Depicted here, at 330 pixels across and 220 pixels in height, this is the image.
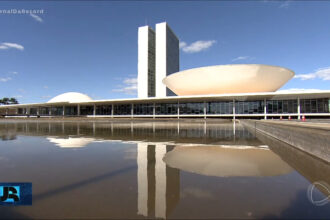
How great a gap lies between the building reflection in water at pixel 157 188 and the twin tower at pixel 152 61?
7857cm

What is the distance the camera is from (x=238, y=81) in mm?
33125

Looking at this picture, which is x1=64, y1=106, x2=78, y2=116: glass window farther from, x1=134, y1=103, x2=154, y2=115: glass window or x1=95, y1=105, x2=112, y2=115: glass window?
x1=134, y1=103, x2=154, y2=115: glass window

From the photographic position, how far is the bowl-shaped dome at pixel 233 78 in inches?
1240

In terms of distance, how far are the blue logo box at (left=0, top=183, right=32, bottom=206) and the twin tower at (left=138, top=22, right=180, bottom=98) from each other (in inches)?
3136

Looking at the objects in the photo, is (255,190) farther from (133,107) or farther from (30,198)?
(133,107)

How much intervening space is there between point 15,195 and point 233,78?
1346 inches

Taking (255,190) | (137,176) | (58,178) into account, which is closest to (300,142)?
(255,190)

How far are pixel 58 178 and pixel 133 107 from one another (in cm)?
4082

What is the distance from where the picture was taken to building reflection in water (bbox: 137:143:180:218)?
220cm

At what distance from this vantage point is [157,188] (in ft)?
9.36

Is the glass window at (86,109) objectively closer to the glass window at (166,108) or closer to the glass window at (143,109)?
the glass window at (143,109)

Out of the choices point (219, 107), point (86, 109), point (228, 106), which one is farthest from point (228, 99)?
point (86, 109)

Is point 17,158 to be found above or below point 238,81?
below

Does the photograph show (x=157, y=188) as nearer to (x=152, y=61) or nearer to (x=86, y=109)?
(x=86, y=109)
